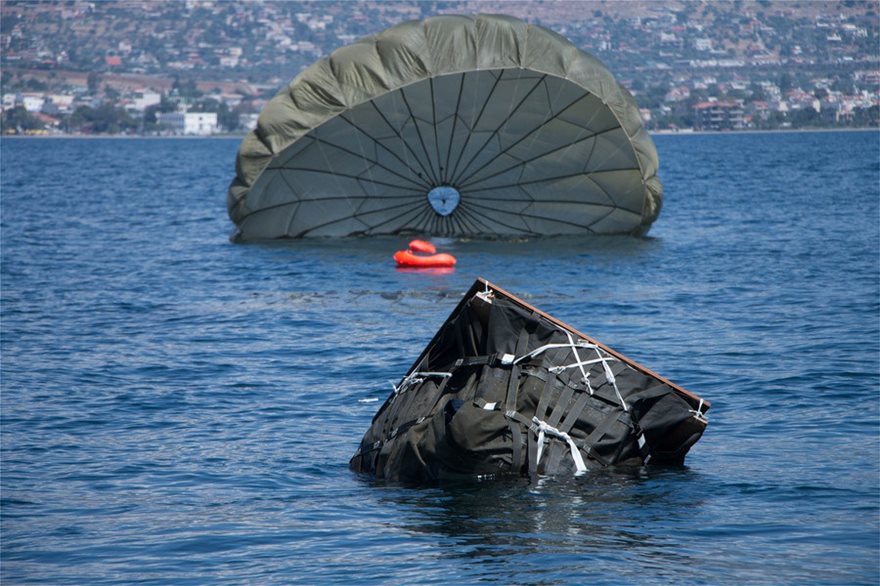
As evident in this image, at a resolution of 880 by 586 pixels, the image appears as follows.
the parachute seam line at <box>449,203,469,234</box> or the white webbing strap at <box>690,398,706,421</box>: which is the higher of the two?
the white webbing strap at <box>690,398,706,421</box>

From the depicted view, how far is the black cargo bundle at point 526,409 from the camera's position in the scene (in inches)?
475

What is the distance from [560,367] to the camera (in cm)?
1248

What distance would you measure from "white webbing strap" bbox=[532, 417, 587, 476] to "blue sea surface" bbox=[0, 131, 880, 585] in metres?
0.35

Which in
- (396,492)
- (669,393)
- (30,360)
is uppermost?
(669,393)

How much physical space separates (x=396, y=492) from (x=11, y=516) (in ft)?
11.9

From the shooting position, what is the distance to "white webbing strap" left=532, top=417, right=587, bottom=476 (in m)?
12.1

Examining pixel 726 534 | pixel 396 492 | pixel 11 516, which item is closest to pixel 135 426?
pixel 11 516

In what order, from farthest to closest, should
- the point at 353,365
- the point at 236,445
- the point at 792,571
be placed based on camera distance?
the point at 353,365 → the point at 236,445 → the point at 792,571

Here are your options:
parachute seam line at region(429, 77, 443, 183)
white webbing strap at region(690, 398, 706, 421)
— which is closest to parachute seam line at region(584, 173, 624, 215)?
parachute seam line at region(429, 77, 443, 183)

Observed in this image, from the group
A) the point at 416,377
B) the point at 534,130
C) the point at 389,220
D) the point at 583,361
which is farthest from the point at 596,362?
the point at 389,220

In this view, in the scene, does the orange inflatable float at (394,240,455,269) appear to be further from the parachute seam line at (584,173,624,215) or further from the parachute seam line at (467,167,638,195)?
the parachute seam line at (584,173,624,215)

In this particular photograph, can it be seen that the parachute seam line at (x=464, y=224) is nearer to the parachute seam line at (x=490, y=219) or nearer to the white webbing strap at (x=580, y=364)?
the parachute seam line at (x=490, y=219)

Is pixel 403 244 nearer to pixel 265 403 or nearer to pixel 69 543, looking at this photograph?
pixel 265 403

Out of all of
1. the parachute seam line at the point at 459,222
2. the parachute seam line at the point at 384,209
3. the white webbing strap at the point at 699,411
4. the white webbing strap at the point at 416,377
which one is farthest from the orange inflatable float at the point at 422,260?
the white webbing strap at the point at 699,411
